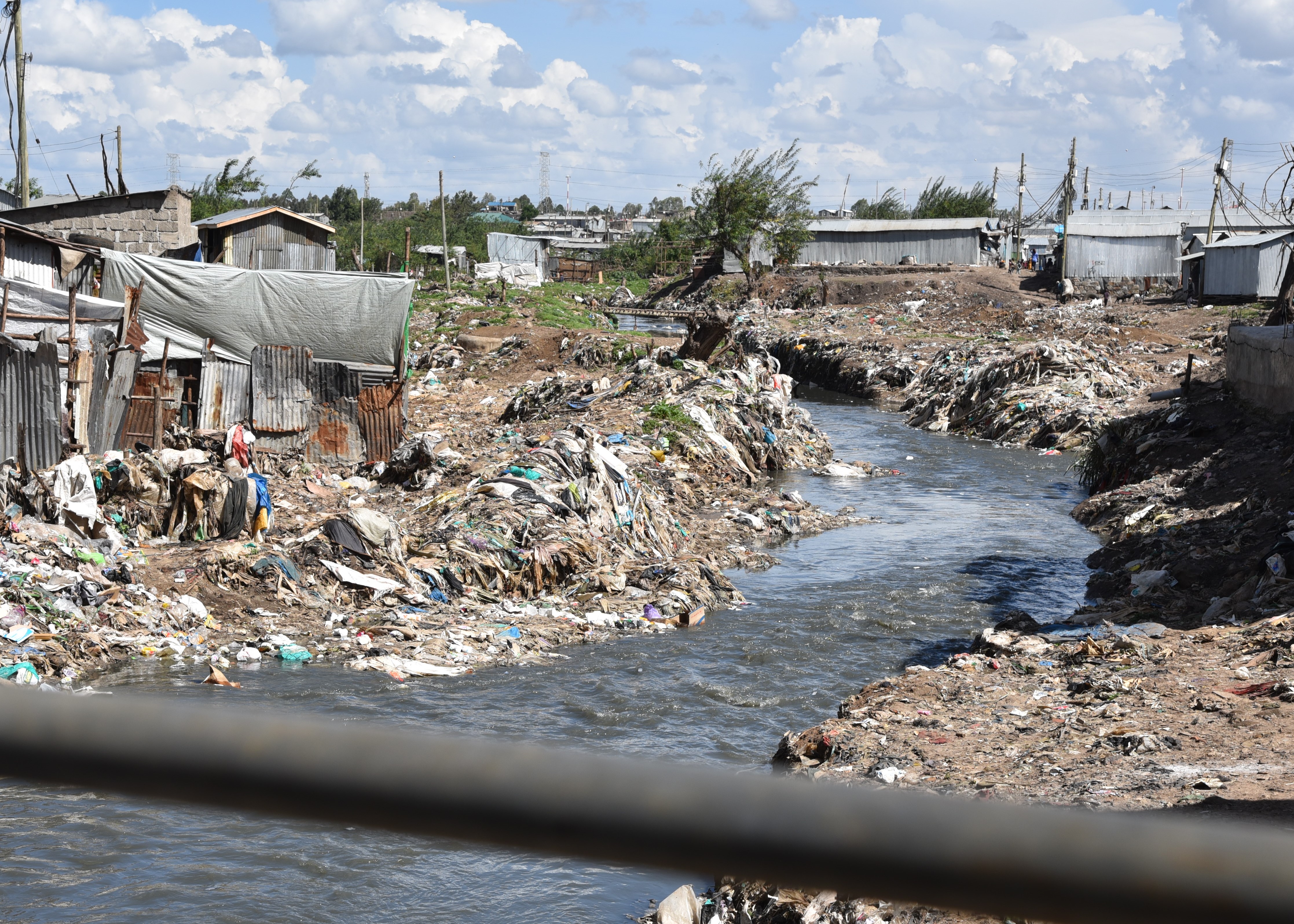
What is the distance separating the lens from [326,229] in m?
23.5

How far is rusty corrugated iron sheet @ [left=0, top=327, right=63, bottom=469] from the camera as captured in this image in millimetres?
11008

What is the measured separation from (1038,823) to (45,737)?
1.58ft

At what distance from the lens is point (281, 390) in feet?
47.3

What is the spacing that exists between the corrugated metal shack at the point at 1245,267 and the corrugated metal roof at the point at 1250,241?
18mm

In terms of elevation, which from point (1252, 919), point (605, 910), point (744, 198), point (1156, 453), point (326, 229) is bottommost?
point (605, 910)

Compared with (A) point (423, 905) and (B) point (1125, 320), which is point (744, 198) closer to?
(B) point (1125, 320)

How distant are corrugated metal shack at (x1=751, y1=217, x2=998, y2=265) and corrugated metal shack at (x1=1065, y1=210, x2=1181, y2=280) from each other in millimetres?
6326

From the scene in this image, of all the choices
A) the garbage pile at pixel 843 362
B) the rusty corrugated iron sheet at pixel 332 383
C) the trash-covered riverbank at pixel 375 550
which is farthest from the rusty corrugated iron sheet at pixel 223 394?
the garbage pile at pixel 843 362

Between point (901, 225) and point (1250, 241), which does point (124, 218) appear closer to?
point (1250, 241)

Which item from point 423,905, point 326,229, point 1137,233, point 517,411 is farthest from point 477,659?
point 1137,233

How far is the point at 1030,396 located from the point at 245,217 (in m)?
15.9

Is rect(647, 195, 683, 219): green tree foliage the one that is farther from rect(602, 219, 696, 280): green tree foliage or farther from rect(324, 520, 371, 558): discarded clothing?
rect(324, 520, 371, 558): discarded clothing

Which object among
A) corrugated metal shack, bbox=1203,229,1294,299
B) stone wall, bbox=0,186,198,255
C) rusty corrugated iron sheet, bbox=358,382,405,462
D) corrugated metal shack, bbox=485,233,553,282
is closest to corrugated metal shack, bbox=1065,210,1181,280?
corrugated metal shack, bbox=1203,229,1294,299

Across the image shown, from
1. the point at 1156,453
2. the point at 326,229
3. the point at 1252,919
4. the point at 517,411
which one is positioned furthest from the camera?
the point at 326,229
